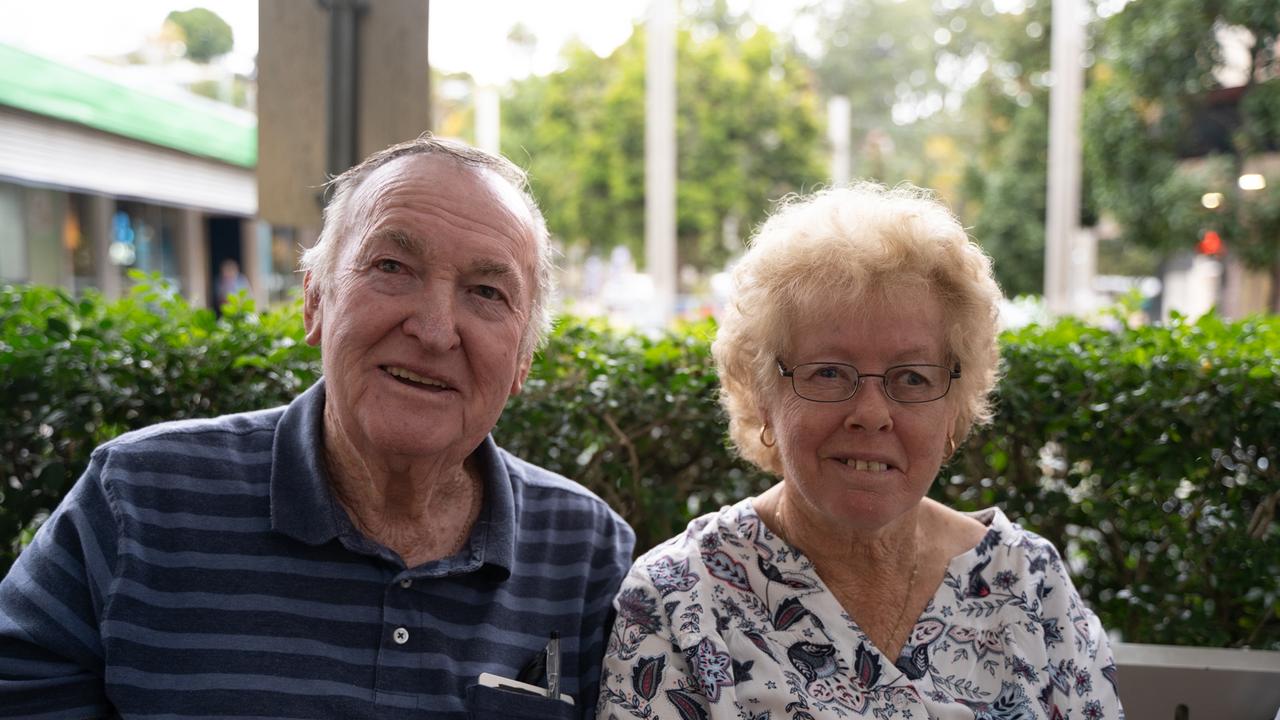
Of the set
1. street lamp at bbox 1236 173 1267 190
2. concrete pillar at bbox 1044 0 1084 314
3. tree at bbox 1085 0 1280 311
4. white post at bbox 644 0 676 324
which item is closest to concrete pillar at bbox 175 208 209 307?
white post at bbox 644 0 676 324

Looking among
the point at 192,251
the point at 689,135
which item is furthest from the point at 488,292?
the point at 689,135

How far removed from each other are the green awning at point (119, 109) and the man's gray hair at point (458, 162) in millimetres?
3066

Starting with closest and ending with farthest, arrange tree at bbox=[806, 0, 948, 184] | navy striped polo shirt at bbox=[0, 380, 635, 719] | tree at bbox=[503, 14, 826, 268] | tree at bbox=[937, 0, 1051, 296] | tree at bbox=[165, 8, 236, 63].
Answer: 1. navy striped polo shirt at bbox=[0, 380, 635, 719]
2. tree at bbox=[165, 8, 236, 63]
3. tree at bbox=[937, 0, 1051, 296]
4. tree at bbox=[503, 14, 826, 268]
5. tree at bbox=[806, 0, 948, 184]

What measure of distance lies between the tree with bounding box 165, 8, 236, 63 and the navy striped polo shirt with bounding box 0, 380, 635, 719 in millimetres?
11916

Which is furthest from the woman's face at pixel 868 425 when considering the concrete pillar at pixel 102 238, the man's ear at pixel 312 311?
the concrete pillar at pixel 102 238

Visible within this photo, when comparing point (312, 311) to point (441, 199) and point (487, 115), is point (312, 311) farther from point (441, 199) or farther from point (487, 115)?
point (487, 115)

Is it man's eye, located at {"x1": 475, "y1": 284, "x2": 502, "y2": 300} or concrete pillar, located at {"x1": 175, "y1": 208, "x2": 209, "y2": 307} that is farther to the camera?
concrete pillar, located at {"x1": 175, "y1": 208, "x2": 209, "y2": 307}

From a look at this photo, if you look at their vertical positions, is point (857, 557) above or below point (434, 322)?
below

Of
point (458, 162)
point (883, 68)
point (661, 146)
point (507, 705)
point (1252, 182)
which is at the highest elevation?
point (883, 68)

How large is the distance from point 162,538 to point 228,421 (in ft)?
0.93

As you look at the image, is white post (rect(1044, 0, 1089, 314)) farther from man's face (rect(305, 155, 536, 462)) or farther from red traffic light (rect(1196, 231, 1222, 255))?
man's face (rect(305, 155, 536, 462))

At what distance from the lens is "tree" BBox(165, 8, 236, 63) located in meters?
12.7

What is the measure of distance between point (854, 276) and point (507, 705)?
38.7 inches

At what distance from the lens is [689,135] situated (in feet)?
68.6
